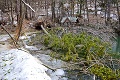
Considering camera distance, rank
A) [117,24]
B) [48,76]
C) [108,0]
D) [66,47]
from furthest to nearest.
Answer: [108,0], [117,24], [66,47], [48,76]

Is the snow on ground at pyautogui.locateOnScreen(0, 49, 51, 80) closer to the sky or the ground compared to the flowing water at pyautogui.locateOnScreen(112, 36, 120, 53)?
closer to the sky

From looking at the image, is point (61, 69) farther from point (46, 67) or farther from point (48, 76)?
point (48, 76)

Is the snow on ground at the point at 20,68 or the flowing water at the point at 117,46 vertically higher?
the snow on ground at the point at 20,68

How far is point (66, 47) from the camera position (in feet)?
59.0

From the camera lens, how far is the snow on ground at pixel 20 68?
11609mm

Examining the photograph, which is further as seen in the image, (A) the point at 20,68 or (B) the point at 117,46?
(B) the point at 117,46

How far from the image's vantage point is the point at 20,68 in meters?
12.6

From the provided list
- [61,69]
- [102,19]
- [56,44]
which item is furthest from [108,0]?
[61,69]

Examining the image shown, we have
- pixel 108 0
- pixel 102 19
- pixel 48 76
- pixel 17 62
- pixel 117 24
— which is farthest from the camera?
pixel 102 19

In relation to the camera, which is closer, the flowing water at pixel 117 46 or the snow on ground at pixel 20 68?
the snow on ground at pixel 20 68

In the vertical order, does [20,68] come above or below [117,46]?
above

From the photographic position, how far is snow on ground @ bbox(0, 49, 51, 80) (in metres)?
11.6

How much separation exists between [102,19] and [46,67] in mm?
28787

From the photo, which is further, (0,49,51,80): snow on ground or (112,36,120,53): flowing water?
(112,36,120,53): flowing water
